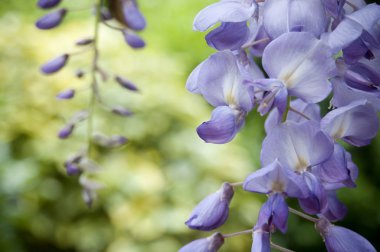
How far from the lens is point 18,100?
3.08 meters

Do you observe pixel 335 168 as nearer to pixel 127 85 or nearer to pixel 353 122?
pixel 353 122

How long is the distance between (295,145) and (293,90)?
6 cm

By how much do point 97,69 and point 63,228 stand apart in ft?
6.11

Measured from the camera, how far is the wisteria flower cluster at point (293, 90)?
0.65 m

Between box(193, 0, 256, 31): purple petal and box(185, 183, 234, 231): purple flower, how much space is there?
20 centimetres

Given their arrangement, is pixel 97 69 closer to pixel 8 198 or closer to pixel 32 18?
pixel 8 198

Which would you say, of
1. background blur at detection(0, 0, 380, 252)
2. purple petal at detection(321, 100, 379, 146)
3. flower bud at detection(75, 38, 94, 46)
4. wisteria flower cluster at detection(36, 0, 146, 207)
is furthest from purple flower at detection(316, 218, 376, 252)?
background blur at detection(0, 0, 380, 252)

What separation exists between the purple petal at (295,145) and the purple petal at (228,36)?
109mm

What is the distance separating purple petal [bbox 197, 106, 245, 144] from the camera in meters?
0.69

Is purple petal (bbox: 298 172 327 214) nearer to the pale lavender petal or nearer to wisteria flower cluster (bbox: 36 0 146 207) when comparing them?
the pale lavender petal

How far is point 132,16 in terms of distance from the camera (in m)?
1.09

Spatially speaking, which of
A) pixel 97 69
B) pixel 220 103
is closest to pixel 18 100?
pixel 97 69

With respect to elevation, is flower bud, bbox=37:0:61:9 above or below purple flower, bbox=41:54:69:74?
above

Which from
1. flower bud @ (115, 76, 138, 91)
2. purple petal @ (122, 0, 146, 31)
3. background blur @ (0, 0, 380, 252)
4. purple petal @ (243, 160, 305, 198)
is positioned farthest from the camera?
background blur @ (0, 0, 380, 252)
